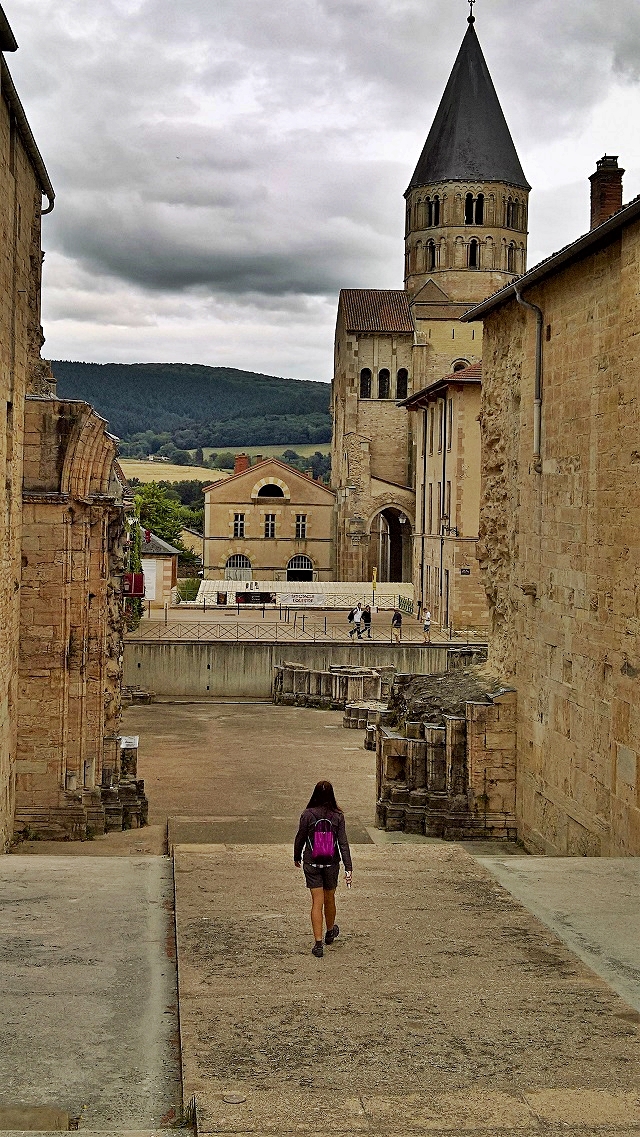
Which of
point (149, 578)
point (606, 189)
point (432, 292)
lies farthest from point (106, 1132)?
point (432, 292)

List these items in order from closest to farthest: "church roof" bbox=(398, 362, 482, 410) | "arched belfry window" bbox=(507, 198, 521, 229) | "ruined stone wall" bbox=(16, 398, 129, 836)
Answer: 1. "ruined stone wall" bbox=(16, 398, 129, 836)
2. "church roof" bbox=(398, 362, 482, 410)
3. "arched belfry window" bbox=(507, 198, 521, 229)

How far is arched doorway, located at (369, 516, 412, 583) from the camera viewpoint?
56.5 meters

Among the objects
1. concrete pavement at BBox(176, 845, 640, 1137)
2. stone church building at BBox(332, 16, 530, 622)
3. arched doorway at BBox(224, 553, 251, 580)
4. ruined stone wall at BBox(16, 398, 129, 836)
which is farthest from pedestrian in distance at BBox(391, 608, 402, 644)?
concrete pavement at BBox(176, 845, 640, 1137)

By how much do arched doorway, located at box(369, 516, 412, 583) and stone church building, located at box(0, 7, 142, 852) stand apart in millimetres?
39027

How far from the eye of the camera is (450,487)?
134 ft

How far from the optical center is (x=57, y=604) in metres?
Answer: 16.8

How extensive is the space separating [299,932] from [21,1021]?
2315 millimetres

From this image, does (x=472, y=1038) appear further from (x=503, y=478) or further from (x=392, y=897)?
(x=503, y=478)

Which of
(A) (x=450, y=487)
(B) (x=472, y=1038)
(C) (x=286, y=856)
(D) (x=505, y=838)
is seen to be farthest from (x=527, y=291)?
(A) (x=450, y=487)

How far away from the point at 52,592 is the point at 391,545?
146ft

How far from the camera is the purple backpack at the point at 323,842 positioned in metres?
8.52

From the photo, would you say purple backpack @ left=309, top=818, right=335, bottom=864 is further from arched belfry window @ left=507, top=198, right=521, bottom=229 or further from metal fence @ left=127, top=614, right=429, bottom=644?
arched belfry window @ left=507, top=198, right=521, bottom=229

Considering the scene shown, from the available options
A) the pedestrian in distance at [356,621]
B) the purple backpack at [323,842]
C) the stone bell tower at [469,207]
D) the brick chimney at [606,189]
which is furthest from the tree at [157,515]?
the purple backpack at [323,842]

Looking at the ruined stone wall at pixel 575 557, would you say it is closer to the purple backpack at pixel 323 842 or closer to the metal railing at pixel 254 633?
the purple backpack at pixel 323 842
